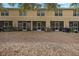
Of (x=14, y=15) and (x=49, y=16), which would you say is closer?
(x=49, y=16)

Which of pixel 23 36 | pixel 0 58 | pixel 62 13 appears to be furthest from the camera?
pixel 62 13

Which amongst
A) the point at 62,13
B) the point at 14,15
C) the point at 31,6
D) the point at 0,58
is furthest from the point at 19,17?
the point at 0,58

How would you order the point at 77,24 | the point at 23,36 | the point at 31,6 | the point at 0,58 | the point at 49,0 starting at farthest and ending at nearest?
the point at 77,24
the point at 23,36
the point at 31,6
the point at 0,58
the point at 49,0

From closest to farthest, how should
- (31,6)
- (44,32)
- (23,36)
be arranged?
(31,6) < (23,36) < (44,32)

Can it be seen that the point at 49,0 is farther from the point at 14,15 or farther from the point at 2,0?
the point at 14,15

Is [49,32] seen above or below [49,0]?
below

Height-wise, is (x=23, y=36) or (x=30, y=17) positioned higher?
(x=30, y=17)

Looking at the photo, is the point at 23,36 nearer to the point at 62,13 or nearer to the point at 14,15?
the point at 14,15

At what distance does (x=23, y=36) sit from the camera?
1016 centimetres

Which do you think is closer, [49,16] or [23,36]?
[23,36]

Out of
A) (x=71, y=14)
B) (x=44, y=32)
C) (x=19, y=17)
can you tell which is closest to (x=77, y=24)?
(x=71, y=14)

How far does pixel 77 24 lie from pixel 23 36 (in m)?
3.88

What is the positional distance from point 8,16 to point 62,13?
12.2 ft

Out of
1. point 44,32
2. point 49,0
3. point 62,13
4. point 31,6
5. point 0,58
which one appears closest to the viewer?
point 49,0
